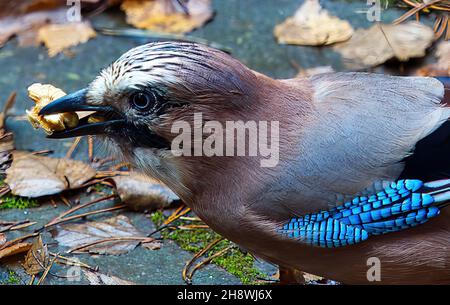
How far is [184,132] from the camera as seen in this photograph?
2600 mm

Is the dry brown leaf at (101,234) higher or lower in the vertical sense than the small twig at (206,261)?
higher

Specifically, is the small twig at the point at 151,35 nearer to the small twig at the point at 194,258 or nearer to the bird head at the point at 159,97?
the small twig at the point at 194,258

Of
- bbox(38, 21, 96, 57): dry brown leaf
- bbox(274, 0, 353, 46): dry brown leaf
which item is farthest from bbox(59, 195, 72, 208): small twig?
bbox(274, 0, 353, 46): dry brown leaf

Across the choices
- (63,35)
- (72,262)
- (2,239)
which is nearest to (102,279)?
(72,262)

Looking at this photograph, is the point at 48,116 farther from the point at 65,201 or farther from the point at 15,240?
the point at 65,201

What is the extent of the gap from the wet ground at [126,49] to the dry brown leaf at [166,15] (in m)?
0.07

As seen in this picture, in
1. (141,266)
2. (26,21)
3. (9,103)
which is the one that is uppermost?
(26,21)

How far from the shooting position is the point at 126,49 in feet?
15.1

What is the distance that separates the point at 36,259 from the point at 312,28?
7.64 feet

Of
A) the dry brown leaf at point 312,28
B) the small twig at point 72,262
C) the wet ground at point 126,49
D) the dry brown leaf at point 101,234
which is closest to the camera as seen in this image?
the small twig at point 72,262

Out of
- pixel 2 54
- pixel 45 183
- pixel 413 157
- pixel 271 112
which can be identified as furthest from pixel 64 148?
pixel 413 157

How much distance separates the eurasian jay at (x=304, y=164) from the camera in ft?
8.54

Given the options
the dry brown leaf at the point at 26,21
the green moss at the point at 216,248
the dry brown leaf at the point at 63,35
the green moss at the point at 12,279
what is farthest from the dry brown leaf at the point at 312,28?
the green moss at the point at 12,279

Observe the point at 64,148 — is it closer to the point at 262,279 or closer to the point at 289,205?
the point at 262,279
